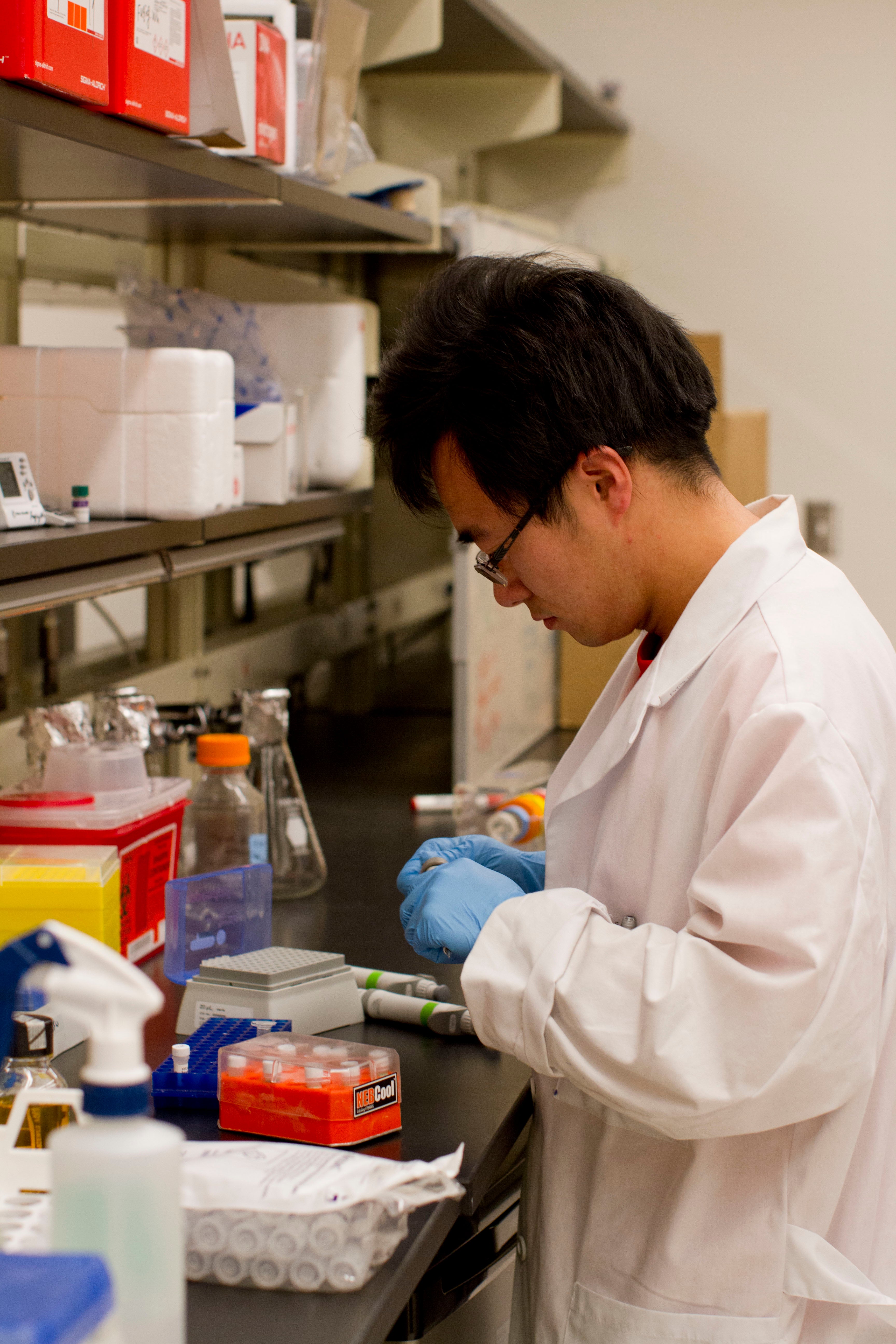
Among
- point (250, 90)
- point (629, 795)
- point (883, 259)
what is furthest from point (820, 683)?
point (883, 259)

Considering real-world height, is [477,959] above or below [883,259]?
below

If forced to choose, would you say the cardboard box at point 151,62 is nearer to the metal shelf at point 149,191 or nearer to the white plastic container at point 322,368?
the metal shelf at point 149,191

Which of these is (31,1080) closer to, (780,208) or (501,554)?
(501,554)

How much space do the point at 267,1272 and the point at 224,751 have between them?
2.97ft

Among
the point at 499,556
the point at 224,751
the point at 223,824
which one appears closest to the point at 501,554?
the point at 499,556

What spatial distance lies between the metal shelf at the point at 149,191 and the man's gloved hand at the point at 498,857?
800 millimetres

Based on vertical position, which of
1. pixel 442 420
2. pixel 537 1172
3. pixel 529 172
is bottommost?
pixel 537 1172

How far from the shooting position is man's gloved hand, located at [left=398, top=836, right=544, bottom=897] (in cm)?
149

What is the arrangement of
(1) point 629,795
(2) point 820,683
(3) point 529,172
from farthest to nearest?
1. (3) point 529,172
2. (1) point 629,795
3. (2) point 820,683

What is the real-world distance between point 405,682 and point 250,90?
7.65 ft

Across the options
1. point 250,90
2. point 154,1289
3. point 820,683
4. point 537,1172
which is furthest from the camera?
point 250,90

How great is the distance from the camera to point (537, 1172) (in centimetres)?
125

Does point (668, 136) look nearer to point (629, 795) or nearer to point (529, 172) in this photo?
point (529, 172)

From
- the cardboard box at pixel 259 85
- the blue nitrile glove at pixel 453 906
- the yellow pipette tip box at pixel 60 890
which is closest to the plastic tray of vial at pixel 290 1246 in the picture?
the blue nitrile glove at pixel 453 906
